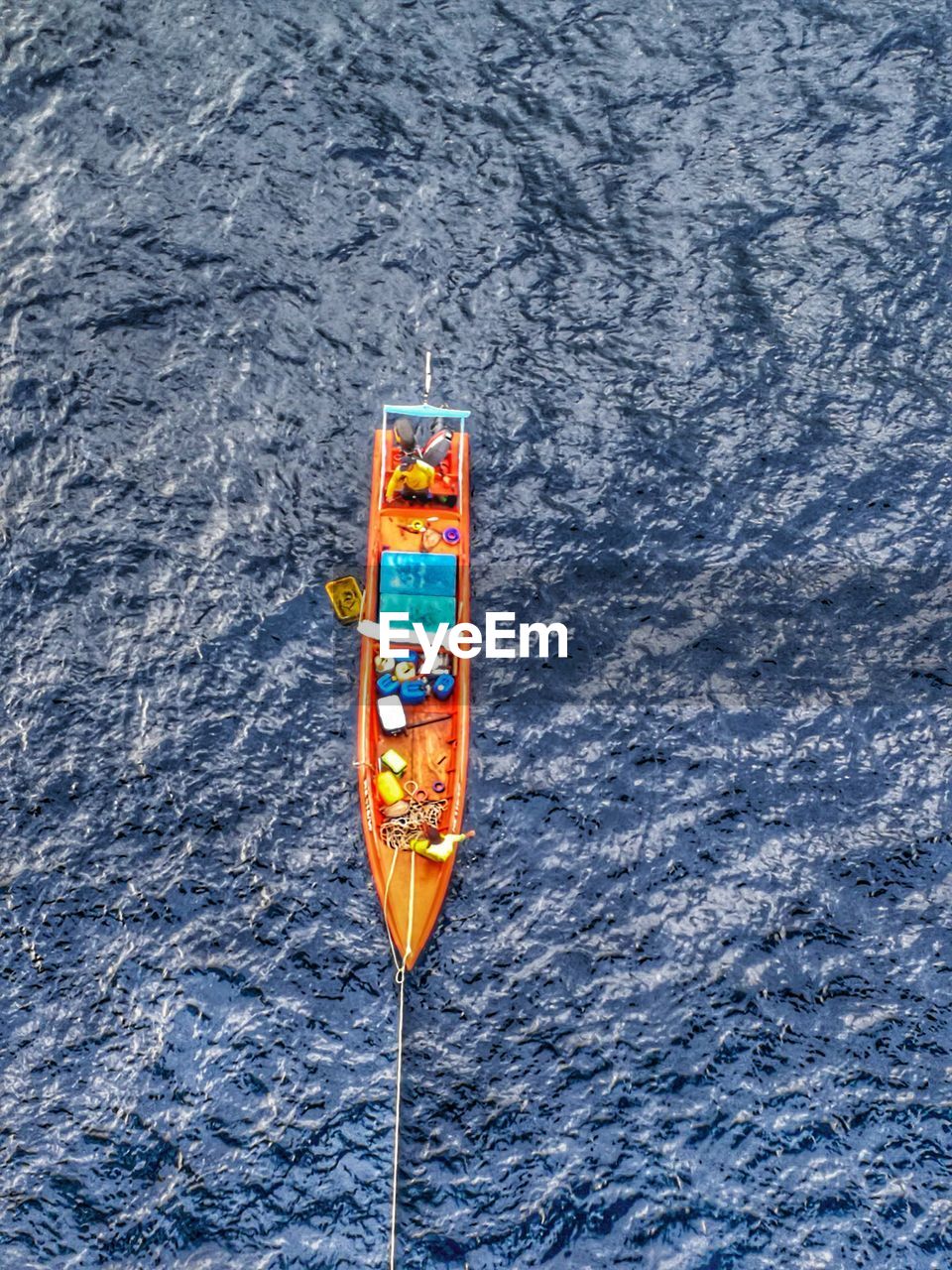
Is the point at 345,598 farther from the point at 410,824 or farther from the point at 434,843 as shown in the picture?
the point at 434,843

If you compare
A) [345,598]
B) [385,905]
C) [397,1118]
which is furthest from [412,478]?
[397,1118]

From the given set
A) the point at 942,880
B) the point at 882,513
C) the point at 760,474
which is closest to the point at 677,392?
the point at 760,474

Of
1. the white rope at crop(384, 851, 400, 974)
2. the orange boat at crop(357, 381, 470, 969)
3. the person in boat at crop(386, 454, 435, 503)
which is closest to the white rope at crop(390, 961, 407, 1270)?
the white rope at crop(384, 851, 400, 974)

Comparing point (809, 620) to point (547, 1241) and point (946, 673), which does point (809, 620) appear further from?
point (547, 1241)

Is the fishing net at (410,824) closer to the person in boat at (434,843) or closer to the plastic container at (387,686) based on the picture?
the person in boat at (434,843)

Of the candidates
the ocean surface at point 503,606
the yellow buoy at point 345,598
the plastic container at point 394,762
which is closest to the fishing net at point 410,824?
the plastic container at point 394,762

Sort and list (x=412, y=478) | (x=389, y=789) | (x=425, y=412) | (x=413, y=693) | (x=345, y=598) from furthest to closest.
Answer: (x=345, y=598) → (x=412, y=478) → (x=425, y=412) → (x=413, y=693) → (x=389, y=789)
